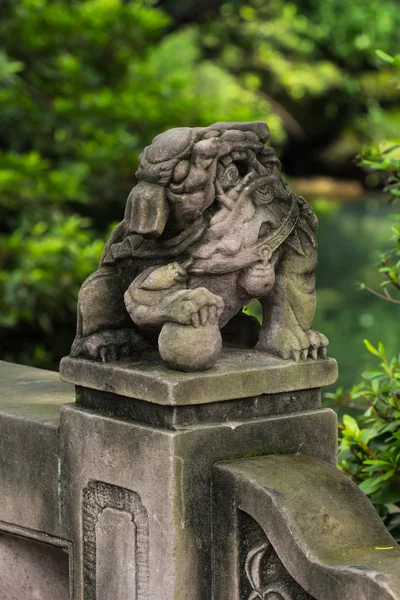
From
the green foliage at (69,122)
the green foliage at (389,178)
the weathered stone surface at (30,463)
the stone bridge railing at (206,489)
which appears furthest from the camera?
the green foliage at (69,122)

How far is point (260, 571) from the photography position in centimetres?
253

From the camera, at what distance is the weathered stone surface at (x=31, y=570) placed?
3.18 meters

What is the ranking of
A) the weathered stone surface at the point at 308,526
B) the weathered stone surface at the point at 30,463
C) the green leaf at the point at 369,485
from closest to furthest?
the weathered stone surface at the point at 308,526
the weathered stone surface at the point at 30,463
the green leaf at the point at 369,485

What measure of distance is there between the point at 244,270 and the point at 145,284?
25 centimetres

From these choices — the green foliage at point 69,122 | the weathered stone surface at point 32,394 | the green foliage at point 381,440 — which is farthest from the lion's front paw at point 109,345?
the green foliage at point 69,122

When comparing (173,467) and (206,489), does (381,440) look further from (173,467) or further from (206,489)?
(173,467)

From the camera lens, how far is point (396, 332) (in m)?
9.47

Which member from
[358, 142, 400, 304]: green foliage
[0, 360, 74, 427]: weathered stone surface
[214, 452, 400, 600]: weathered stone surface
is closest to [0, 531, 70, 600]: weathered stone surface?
[0, 360, 74, 427]: weathered stone surface

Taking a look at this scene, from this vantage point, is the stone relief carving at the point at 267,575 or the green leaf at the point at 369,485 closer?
the stone relief carving at the point at 267,575

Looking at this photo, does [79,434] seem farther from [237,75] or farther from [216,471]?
[237,75]

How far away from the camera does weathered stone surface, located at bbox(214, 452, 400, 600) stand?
2.30m

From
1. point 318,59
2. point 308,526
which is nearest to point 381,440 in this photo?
point 308,526

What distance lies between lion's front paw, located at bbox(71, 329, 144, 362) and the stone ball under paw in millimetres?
220

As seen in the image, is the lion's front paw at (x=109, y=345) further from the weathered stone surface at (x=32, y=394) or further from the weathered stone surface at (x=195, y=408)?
the weathered stone surface at (x=32, y=394)
